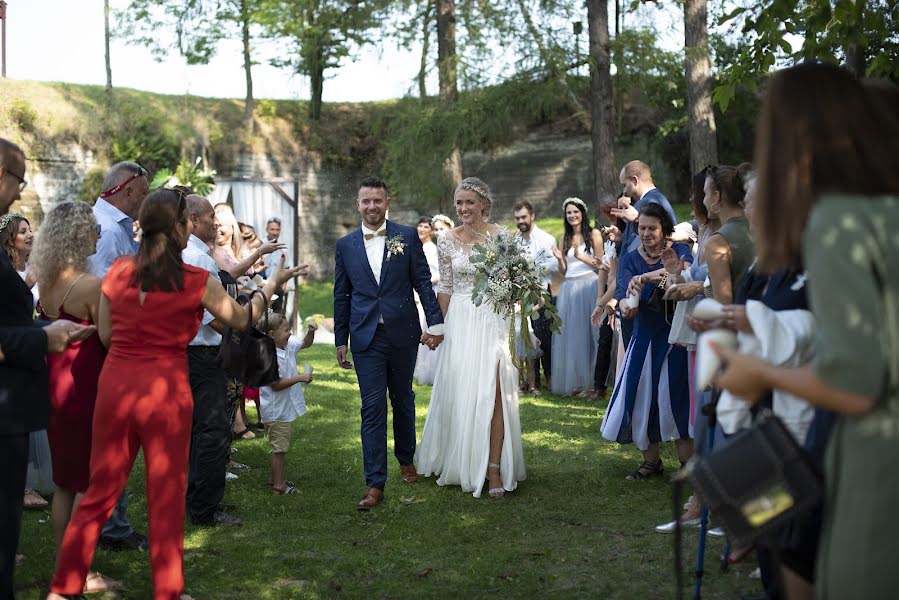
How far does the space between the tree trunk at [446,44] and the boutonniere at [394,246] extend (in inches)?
547

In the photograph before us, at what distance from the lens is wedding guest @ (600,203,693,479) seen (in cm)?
720

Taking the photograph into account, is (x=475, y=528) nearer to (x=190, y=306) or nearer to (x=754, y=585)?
(x=754, y=585)

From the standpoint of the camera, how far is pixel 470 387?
7.66 meters

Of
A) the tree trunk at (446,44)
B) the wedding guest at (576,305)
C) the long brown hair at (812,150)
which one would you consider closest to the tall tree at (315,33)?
the tree trunk at (446,44)

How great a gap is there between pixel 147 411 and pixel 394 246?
3278 millimetres

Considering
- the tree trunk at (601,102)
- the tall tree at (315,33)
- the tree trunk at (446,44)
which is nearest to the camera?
the tree trunk at (601,102)

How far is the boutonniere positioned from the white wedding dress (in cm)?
45

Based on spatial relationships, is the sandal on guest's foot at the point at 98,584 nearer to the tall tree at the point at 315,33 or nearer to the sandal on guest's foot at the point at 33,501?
the sandal on guest's foot at the point at 33,501

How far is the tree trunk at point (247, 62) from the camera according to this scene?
29688 mm

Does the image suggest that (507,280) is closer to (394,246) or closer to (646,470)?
(394,246)

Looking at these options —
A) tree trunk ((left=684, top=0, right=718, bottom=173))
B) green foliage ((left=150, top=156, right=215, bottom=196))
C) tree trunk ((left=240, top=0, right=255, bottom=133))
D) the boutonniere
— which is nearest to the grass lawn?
the boutonniere

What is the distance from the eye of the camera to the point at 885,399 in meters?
2.41

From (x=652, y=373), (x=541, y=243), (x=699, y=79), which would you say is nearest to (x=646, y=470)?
(x=652, y=373)

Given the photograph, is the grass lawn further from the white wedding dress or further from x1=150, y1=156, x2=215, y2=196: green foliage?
x1=150, y1=156, x2=215, y2=196: green foliage
